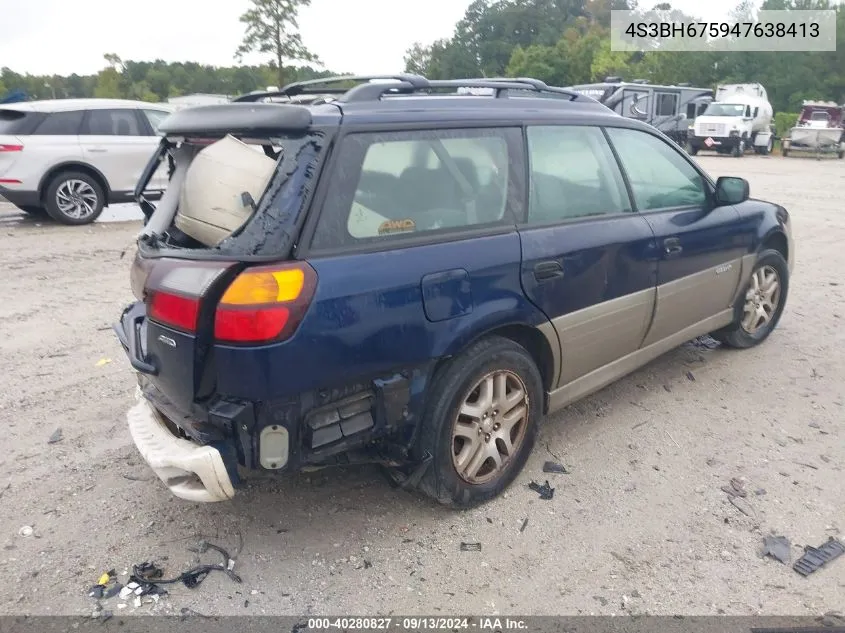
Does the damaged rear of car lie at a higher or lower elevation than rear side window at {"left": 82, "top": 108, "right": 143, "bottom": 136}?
lower

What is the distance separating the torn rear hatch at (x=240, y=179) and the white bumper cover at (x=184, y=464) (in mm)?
720

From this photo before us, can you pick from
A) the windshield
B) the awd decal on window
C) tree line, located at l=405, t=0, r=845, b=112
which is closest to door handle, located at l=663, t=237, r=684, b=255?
the awd decal on window

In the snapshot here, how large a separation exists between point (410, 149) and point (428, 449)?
1.24 metres

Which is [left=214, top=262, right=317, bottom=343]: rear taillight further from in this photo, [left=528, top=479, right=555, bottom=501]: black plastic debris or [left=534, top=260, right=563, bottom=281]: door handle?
[left=528, top=479, right=555, bottom=501]: black plastic debris

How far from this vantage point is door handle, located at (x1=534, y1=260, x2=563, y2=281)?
3.18 m

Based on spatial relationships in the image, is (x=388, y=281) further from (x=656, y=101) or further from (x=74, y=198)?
(x=656, y=101)

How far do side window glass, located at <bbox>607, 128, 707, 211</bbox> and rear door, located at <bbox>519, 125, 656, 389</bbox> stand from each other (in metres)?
0.14

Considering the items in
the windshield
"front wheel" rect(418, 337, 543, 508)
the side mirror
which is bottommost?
"front wheel" rect(418, 337, 543, 508)

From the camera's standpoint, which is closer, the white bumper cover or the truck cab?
the white bumper cover

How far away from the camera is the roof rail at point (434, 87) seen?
2.91 metres

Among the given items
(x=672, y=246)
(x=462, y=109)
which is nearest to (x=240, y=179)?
(x=462, y=109)

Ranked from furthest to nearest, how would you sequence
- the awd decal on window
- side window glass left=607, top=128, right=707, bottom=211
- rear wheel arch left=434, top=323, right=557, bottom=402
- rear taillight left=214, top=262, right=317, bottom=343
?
side window glass left=607, top=128, right=707, bottom=211, rear wheel arch left=434, top=323, right=557, bottom=402, the awd decal on window, rear taillight left=214, top=262, right=317, bottom=343

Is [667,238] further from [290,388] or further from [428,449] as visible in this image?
[290,388]

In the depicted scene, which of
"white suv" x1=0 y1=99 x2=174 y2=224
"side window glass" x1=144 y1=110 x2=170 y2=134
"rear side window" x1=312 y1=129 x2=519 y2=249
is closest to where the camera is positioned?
"rear side window" x1=312 y1=129 x2=519 y2=249
